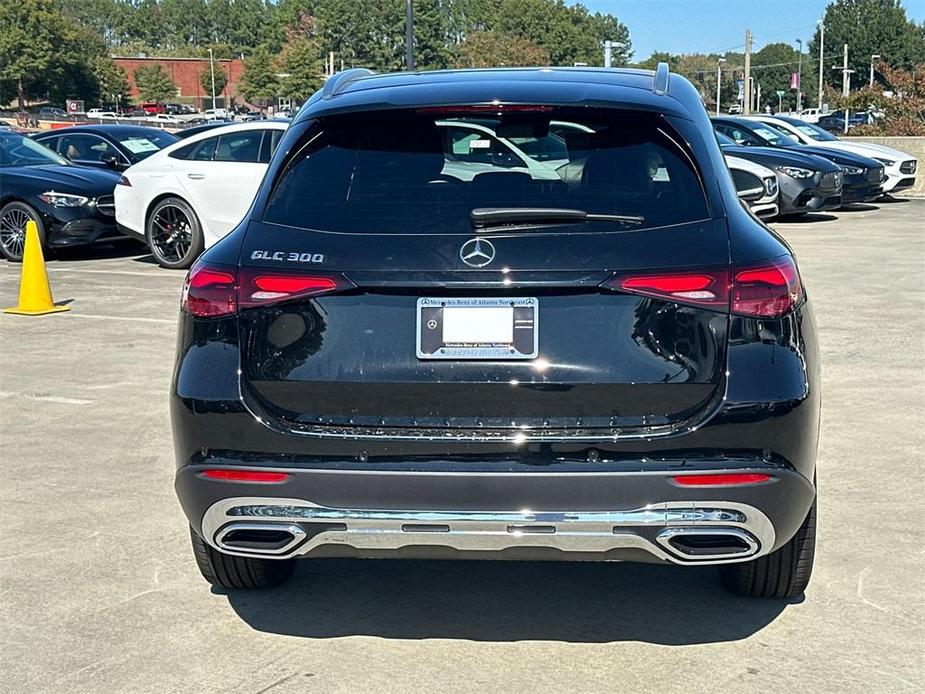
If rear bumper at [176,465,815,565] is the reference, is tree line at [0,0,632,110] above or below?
above

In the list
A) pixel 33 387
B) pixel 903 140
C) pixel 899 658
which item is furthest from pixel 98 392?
pixel 903 140

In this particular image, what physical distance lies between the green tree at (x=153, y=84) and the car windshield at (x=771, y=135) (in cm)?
12968

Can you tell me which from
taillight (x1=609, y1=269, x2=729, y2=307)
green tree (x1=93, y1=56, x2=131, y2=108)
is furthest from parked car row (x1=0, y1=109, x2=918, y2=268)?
green tree (x1=93, y1=56, x2=131, y2=108)

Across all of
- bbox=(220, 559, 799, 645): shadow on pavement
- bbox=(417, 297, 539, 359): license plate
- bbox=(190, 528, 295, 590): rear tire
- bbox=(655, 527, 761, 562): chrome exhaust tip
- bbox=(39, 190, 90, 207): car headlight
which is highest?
bbox=(417, 297, 539, 359): license plate

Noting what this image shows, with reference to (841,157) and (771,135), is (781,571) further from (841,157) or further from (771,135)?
(771,135)

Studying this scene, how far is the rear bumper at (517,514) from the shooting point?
3461 mm

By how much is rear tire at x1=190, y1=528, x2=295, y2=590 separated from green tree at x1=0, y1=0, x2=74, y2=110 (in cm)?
11501

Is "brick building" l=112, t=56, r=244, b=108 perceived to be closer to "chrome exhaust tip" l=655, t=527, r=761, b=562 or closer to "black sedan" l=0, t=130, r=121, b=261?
"black sedan" l=0, t=130, r=121, b=261

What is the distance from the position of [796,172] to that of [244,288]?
1640 cm

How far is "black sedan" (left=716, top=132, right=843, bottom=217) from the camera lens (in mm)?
18812

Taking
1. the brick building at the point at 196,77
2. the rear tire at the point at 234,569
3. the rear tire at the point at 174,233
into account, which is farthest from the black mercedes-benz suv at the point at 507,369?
the brick building at the point at 196,77

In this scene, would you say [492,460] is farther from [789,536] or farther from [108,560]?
[108,560]

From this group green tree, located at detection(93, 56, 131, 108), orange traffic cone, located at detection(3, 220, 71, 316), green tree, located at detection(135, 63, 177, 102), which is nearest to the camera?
orange traffic cone, located at detection(3, 220, 71, 316)

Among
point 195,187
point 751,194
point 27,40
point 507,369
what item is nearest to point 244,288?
point 507,369
